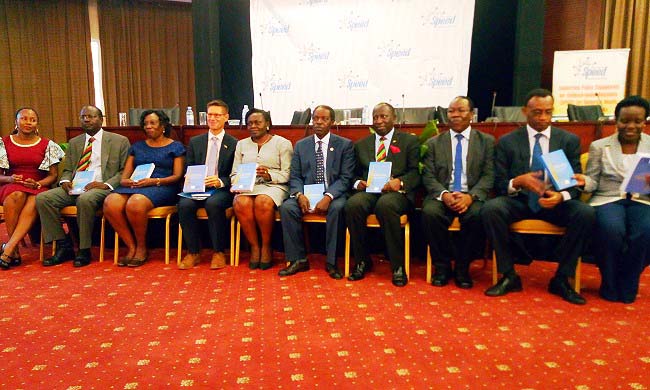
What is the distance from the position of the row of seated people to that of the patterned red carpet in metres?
0.29

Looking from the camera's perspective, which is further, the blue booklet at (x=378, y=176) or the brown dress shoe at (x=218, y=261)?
the brown dress shoe at (x=218, y=261)

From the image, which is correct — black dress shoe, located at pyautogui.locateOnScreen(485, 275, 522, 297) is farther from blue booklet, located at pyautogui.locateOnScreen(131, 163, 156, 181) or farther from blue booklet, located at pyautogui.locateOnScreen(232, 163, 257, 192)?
blue booklet, located at pyautogui.locateOnScreen(131, 163, 156, 181)

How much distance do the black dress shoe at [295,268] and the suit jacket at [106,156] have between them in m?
1.81

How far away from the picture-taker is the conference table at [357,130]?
12.0 ft

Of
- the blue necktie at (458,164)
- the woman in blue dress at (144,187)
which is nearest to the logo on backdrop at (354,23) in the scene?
the woman in blue dress at (144,187)

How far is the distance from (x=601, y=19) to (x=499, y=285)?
664 centimetres

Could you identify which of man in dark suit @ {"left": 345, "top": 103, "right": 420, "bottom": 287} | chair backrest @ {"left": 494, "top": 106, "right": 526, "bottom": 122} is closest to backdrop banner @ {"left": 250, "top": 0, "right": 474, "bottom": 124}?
chair backrest @ {"left": 494, "top": 106, "right": 526, "bottom": 122}

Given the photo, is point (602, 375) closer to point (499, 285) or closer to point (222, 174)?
point (499, 285)

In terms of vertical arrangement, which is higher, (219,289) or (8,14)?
(8,14)

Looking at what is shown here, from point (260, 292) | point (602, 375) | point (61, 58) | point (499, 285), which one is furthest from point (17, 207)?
point (61, 58)

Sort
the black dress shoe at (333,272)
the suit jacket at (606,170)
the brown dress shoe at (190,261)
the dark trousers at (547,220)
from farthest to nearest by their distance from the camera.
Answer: the brown dress shoe at (190,261) < the black dress shoe at (333,272) < the suit jacket at (606,170) < the dark trousers at (547,220)

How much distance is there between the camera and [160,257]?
404cm

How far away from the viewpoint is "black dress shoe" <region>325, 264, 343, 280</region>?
3338 millimetres

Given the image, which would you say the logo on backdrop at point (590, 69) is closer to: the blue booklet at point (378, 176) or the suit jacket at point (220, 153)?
the blue booklet at point (378, 176)
